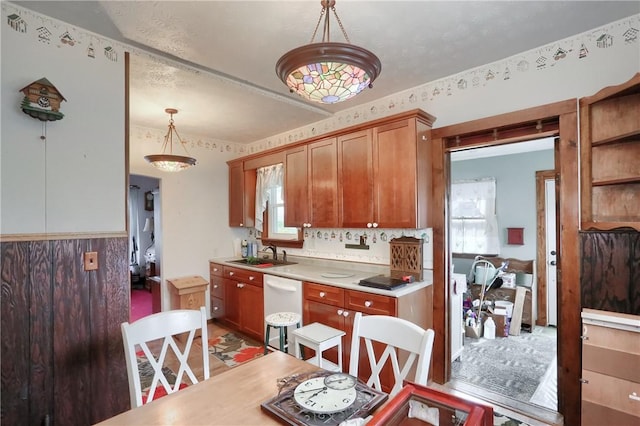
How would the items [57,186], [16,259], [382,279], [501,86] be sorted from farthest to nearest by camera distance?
[382,279]
[501,86]
[57,186]
[16,259]

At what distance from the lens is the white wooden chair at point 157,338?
4.54 feet

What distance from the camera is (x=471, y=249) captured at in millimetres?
5137

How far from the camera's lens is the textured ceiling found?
1.80 meters

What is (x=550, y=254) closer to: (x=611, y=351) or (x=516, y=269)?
(x=516, y=269)

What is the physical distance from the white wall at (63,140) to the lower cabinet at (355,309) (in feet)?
5.60

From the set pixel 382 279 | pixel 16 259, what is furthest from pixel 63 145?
pixel 382 279

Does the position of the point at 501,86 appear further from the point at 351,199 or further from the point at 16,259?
the point at 16,259

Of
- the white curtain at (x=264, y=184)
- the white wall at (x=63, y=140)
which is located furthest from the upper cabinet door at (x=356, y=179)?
the white wall at (x=63, y=140)

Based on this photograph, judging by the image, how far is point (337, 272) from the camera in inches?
131

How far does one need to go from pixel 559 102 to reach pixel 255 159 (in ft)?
10.8

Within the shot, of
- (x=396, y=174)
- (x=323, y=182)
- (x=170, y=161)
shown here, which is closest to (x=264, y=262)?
(x=323, y=182)

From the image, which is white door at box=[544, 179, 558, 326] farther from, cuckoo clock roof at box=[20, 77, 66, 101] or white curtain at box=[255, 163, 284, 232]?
cuckoo clock roof at box=[20, 77, 66, 101]

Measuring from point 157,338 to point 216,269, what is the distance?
2.99 m

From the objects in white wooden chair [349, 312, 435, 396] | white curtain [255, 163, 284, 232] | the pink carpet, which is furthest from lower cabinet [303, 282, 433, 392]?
the pink carpet
